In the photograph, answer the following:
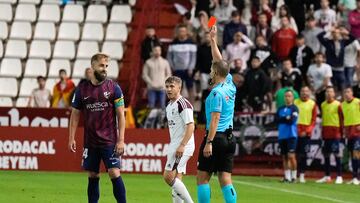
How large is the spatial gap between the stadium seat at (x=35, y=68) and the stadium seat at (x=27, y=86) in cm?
24

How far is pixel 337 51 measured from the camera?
27844mm

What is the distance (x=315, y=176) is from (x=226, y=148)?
40.8 ft

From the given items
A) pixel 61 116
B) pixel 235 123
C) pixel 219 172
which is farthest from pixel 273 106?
pixel 219 172

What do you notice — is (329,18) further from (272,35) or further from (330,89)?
(330,89)

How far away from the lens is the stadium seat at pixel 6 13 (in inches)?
1202

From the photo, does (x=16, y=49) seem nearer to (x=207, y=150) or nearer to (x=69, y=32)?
(x=69, y=32)

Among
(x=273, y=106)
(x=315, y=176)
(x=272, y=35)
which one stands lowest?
(x=315, y=176)

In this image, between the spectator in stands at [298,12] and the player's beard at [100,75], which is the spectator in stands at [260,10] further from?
the player's beard at [100,75]

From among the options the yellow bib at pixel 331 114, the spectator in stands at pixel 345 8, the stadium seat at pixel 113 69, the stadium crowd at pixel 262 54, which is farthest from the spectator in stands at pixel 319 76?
the stadium seat at pixel 113 69

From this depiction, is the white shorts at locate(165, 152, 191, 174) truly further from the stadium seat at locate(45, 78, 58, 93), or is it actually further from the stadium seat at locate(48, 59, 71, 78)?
the stadium seat at locate(48, 59, 71, 78)

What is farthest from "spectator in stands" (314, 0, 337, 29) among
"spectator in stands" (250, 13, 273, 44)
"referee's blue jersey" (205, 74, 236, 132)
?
"referee's blue jersey" (205, 74, 236, 132)

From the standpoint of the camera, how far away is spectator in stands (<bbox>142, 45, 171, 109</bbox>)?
27.2 metres

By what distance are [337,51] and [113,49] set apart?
20.6ft

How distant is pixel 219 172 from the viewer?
577 inches
